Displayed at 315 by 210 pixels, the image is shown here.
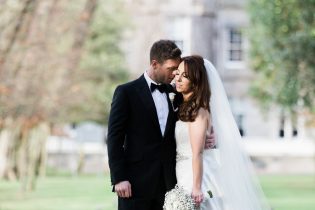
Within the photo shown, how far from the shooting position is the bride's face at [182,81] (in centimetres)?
895

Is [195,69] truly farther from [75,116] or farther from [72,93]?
[75,116]

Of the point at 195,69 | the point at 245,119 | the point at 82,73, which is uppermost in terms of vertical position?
the point at 195,69

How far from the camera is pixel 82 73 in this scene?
41.4m

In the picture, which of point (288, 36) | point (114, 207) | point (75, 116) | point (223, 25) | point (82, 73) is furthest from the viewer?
point (223, 25)

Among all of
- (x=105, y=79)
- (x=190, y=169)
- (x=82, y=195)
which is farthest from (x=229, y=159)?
(x=105, y=79)

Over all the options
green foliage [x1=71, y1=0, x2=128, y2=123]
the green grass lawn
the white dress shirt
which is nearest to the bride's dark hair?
the white dress shirt

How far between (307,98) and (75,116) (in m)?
13.3

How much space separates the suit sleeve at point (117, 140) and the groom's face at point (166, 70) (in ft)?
1.08

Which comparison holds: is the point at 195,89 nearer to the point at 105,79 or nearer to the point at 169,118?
the point at 169,118

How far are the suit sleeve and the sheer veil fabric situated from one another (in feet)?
2.36

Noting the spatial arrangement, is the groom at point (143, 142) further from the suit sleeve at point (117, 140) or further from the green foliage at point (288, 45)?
the green foliage at point (288, 45)

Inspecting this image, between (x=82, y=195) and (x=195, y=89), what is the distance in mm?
19920

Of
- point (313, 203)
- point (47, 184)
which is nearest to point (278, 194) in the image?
point (313, 203)

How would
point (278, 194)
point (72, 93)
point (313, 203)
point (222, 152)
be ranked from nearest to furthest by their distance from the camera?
point (222, 152), point (313, 203), point (278, 194), point (72, 93)
